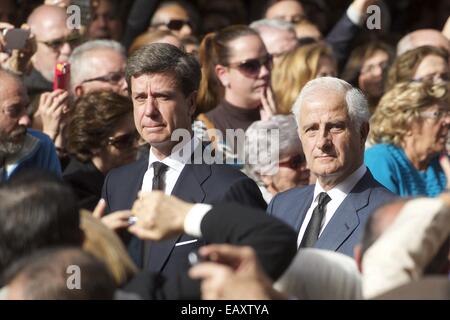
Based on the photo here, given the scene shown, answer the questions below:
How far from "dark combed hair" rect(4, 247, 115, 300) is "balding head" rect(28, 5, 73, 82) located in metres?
4.65

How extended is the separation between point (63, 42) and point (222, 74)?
45.7 inches

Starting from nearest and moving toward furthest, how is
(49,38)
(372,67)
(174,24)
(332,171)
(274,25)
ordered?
(332,171)
(49,38)
(274,25)
(372,67)
(174,24)

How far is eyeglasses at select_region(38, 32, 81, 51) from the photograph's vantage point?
787 cm

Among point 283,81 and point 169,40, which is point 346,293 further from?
point 169,40

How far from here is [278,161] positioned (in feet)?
20.8

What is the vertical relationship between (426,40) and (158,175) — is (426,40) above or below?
below

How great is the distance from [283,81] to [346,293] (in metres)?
3.90

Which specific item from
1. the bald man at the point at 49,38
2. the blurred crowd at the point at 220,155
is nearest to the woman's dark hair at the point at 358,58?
the blurred crowd at the point at 220,155

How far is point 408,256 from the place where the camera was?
3383mm

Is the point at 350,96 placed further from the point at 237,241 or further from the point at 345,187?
the point at 237,241

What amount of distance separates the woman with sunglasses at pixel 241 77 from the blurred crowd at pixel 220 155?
0.01 metres

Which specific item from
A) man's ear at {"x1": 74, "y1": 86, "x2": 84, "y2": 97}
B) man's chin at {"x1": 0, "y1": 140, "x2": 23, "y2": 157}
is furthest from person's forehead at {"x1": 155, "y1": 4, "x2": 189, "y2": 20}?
man's chin at {"x1": 0, "y1": 140, "x2": 23, "y2": 157}

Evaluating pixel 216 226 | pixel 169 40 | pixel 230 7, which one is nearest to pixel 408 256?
pixel 216 226

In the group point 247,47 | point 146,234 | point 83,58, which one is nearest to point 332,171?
point 146,234
